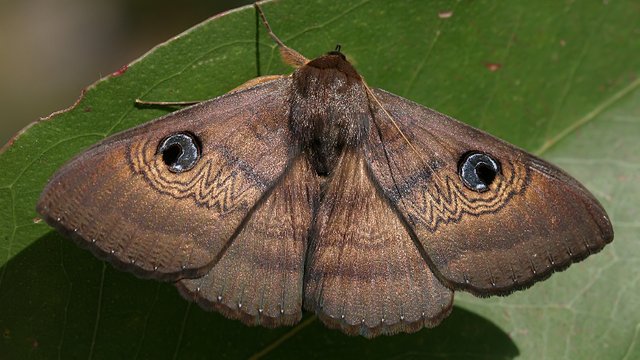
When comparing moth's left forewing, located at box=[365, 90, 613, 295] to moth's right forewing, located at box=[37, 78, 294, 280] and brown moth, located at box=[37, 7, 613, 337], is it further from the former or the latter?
moth's right forewing, located at box=[37, 78, 294, 280]

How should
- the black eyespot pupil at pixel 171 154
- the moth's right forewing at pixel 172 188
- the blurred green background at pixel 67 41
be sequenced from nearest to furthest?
the moth's right forewing at pixel 172 188
the black eyespot pupil at pixel 171 154
the blurred green background at pixel 67 41

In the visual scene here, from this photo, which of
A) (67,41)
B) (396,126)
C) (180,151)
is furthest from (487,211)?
(67,41)

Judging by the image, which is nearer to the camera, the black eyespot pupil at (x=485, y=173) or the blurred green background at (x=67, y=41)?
the black eyespot pupil at (x=485, y=173)

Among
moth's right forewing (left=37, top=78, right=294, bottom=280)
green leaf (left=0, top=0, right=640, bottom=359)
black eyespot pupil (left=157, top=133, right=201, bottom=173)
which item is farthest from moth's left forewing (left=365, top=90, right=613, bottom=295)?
black eyespot pupil (left=157, top=133, right=201, bottom=173)

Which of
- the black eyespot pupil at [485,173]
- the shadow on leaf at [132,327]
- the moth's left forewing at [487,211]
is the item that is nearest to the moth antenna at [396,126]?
the moth's left forewing at [487,211]

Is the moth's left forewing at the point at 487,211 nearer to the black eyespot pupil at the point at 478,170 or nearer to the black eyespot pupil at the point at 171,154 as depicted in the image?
the black eyespot pupil at the point at 478,170

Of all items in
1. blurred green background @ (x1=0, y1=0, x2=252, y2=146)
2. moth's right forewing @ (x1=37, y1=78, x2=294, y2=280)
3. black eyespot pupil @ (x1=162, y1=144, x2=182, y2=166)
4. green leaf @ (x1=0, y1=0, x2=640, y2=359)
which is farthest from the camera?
blurred green background @ (x1=0, y1=0, x2=252, y2=146)
